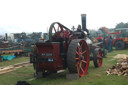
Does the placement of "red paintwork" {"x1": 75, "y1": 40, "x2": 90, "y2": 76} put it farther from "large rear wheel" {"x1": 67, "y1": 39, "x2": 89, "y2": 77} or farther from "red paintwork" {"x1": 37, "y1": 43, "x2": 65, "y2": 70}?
"red paintwork" {"x1": 37, "y1": 43, "x2": 65, "y2": 70}

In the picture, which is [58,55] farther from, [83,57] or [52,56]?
[83,57]

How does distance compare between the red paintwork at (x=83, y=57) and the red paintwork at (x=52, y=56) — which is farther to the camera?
A: the red paintwork at (x=83, y=57)

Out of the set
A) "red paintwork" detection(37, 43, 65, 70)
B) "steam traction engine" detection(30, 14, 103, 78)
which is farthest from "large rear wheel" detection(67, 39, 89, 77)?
"red paintwork" detection(37, 43, 65, 70)

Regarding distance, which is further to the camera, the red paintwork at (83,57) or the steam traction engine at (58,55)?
the red paintwork at (83,57)

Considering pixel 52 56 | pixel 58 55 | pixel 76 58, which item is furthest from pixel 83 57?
pixel 52 56

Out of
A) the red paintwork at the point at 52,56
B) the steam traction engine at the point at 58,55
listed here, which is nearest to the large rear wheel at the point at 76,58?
the steam traction engine at the point at 58,55

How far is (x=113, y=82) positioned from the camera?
18.0 feet

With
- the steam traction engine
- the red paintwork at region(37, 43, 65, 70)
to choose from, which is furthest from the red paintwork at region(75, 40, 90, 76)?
the red paintwork at region(37, 43, 65, 70)

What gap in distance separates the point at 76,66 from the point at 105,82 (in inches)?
42.8

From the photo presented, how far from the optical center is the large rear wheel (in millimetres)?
5961

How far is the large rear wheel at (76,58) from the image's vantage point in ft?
19.6

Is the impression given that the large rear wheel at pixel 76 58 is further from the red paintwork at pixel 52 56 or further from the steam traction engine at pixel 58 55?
the red paintwork at pixel 52 56

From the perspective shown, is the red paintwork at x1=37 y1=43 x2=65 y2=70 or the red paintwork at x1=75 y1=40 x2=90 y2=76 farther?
the red paintwork at x1=75 y1=40 x2=90 y2=76

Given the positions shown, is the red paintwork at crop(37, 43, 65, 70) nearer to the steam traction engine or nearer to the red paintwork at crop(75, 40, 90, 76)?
the steam traction engine
